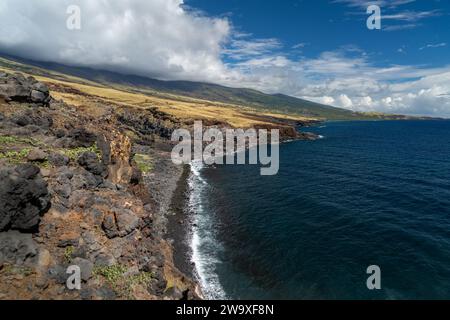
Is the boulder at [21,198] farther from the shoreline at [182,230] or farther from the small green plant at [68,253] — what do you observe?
the shoreline at [182,230]

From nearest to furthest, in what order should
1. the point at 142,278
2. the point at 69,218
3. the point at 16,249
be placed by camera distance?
the point at 16,249, the point at 142,278, the point at 69,218

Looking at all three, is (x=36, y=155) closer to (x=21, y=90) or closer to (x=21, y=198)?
(x=21, y=198)

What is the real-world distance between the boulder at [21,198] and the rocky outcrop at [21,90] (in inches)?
1227

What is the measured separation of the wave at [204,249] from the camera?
37594 millimetres

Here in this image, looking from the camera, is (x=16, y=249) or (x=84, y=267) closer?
(x=16, y=249)

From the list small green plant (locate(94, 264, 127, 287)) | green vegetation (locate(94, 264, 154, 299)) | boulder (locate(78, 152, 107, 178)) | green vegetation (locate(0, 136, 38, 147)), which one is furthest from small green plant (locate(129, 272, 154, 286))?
green vegetation (locate(0, 136, 38, 147))

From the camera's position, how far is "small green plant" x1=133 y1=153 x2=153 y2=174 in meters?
84.6

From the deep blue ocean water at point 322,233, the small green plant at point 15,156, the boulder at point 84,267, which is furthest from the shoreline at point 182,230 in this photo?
the small green plant at point 15,156

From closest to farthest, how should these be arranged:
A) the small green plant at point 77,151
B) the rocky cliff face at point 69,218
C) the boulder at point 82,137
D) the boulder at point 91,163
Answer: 1. the rocky cliff face at point 69,218
2. the boulder at point 91,163
3. the small green plant at point 77,151
4. the boulder at point 82,137

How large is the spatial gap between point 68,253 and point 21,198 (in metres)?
6.19

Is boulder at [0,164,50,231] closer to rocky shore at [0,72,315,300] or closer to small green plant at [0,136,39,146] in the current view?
rocky shore at [0,72,315,300]

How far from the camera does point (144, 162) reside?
92.2 metres

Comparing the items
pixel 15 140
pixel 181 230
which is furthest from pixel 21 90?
pixel 181 230
